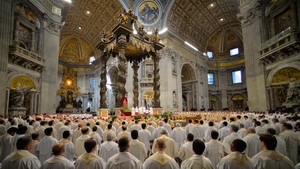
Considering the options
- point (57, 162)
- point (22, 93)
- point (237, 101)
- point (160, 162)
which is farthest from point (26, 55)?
point (237, 101)

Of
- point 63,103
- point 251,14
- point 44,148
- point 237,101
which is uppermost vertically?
point 251,14

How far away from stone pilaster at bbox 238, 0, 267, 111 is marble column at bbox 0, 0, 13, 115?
60.0 feet

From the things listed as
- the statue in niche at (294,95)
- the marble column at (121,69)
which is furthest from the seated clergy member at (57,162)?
the statue in niche at (294,95)

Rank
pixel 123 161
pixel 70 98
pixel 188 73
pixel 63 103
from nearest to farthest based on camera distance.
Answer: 1. pixel 123 161
2. pixel 63 103
3. pixel 70 98
4. pixel 188 73

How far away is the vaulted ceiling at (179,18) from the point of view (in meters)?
22.5

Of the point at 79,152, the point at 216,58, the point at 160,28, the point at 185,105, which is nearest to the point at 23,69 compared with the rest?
the point at 79,152

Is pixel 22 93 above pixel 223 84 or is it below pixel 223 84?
below

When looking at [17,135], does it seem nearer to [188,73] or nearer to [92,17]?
[92,17]

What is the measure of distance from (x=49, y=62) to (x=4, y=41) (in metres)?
4.46

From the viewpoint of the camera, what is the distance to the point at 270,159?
2346mm

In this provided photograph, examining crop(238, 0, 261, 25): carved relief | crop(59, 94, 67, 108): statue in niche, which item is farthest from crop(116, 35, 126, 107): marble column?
crop(59, 94, 67, 108): statue in niche

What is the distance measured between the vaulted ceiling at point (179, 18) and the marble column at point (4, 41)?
12.0 meters

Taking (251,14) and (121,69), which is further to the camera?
(251,14)

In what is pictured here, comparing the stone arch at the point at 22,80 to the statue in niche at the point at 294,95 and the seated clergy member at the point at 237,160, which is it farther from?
the statue in niche at the point at 294,95
